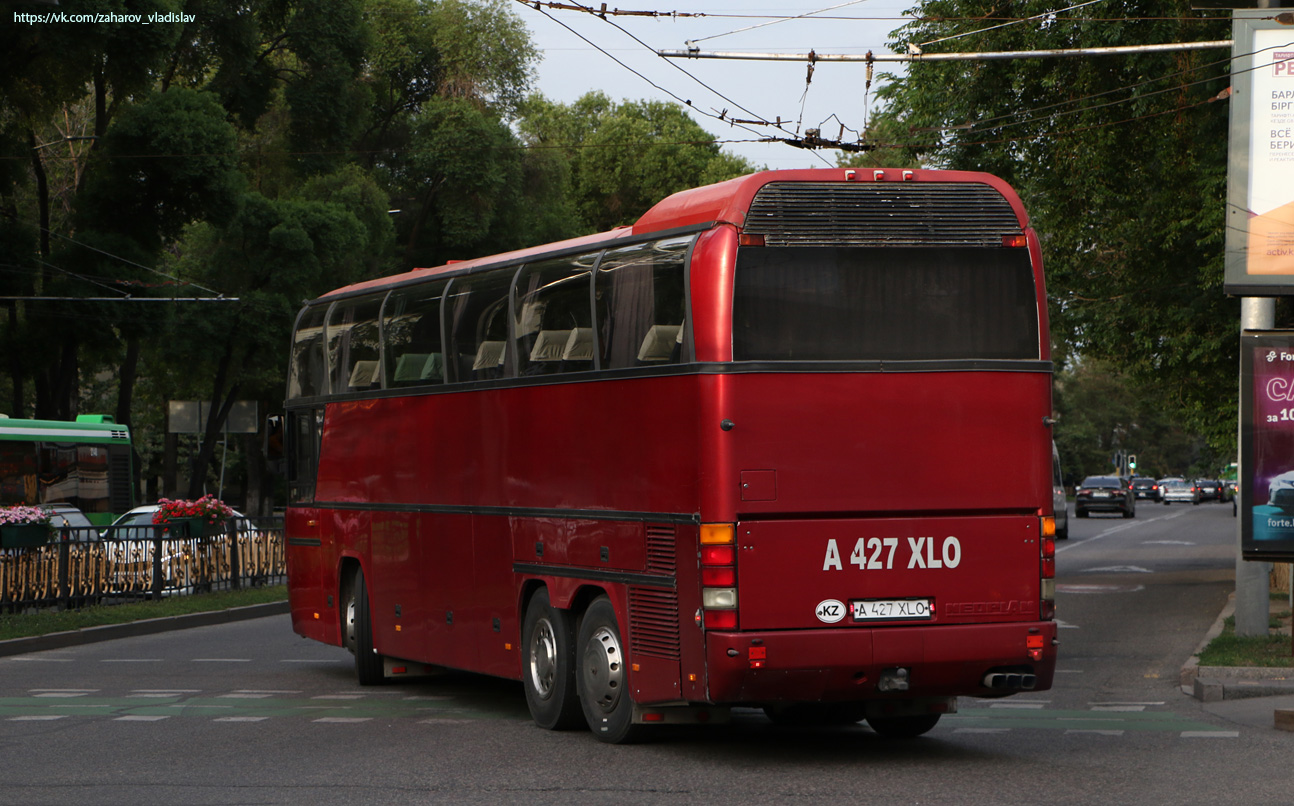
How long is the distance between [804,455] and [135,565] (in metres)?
16.2

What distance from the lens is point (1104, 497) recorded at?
6316 cm

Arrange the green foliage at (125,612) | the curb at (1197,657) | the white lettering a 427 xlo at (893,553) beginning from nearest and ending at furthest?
the white lettering a 427 xlo at (893,553)
the curb at (1197,657)
the green foliage at (125,612)

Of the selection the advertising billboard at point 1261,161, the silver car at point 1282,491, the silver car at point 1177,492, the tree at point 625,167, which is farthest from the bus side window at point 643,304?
the silver car at point 1177,492

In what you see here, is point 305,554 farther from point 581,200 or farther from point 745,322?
point 581,200

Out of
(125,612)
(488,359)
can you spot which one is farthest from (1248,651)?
(125,612)

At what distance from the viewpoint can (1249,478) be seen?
46.7 feet

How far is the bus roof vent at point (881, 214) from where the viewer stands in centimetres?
966

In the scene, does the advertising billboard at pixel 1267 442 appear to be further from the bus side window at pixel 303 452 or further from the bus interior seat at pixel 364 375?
the bus side window at pixel 303 452

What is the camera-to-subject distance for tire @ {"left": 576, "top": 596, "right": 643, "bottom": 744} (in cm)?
1039

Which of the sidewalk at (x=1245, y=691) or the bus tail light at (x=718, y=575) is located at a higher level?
the bus tail light at (x=718, y=575)

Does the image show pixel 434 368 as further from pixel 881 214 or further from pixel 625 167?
pixel 625 167

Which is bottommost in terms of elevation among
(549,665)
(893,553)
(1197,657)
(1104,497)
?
(1104,497)

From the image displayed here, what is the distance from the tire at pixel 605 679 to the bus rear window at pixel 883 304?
214cm

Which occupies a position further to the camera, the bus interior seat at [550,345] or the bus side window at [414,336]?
the bus side window at [414,336]
